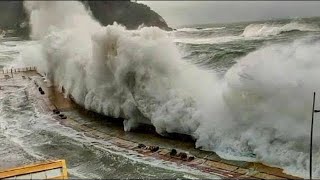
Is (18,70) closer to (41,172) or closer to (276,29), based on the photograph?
(41,172)

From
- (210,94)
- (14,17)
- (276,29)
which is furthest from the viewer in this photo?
(14,17)

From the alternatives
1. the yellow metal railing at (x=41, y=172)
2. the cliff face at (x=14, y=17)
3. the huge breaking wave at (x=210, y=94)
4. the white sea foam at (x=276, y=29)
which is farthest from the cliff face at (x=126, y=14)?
the yellow metal railing at (x=41, y=172)

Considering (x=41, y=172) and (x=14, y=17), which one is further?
(x=14, y=17)

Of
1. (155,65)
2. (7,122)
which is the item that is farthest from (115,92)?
(7,122)

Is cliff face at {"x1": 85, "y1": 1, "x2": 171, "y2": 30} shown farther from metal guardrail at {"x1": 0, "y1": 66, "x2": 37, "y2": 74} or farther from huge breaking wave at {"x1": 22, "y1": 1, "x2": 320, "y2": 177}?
huge breaking wave at {"x1": 22, "y1": 1, "x2": 320, "y2": 177}

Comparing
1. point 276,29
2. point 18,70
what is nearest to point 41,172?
point 18,70

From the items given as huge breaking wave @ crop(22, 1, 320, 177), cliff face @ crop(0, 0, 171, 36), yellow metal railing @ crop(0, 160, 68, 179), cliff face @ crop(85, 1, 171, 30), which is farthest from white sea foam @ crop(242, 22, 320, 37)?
yellow metal railing @ crop(0, 160, 68, 179)
